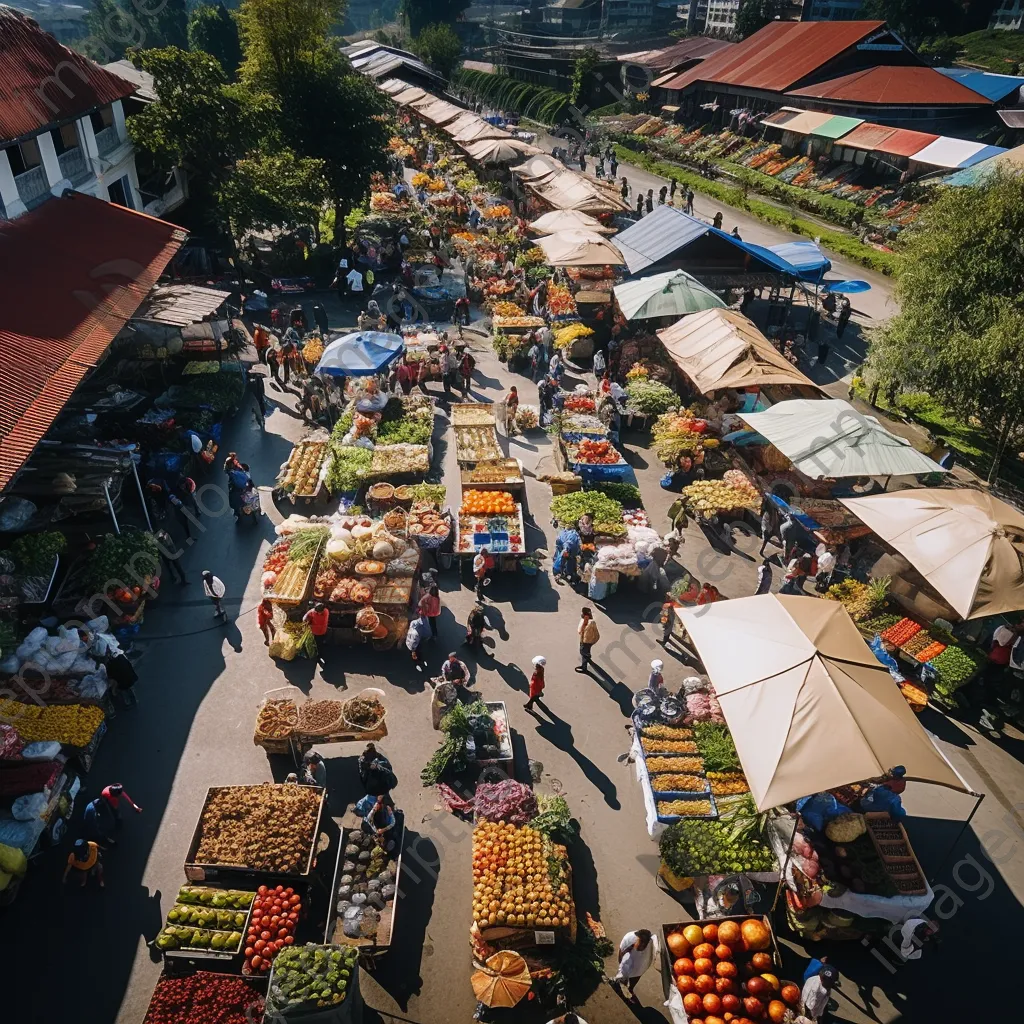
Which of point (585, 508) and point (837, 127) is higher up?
point (837, 127)

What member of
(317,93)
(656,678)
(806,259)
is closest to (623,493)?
(656,678)

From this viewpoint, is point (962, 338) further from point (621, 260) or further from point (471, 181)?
point (471, 181)

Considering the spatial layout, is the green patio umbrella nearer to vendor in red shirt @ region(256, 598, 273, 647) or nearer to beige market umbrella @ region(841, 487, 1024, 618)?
beige market umbrella @ region(841, 487, 1024, 618)

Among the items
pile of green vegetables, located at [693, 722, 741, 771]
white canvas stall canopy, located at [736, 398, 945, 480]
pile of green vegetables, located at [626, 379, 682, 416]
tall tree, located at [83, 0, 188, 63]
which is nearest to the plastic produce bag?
pile of green vegetables, located at [693, 722, 741, 771]

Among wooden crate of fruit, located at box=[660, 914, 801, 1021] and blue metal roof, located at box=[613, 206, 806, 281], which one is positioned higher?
blue metal roof, located at box=[613, 206, 806, 281]

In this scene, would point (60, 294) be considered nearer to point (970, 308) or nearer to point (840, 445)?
point (840, 445)

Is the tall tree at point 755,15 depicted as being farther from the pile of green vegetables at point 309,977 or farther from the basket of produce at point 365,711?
the pile of green vegetables at point 309,977
